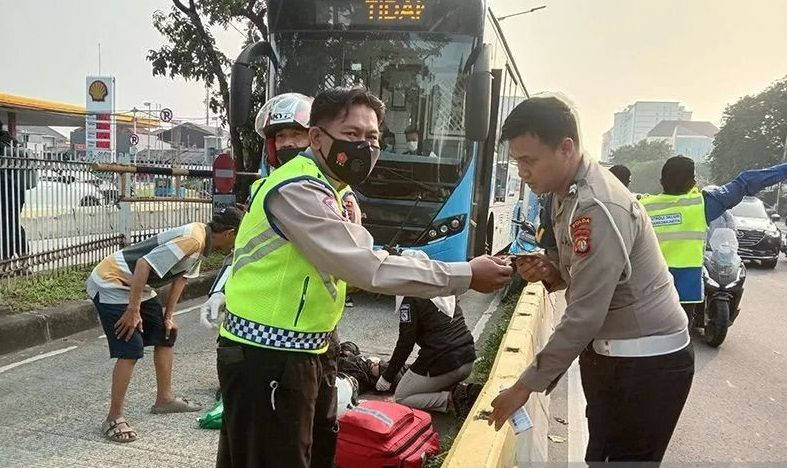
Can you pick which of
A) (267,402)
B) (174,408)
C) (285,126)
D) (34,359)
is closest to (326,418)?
(267,402)

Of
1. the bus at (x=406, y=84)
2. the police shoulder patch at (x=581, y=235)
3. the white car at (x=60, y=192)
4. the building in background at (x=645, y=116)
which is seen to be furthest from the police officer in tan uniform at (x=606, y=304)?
the building in background at (x=645, y=116)

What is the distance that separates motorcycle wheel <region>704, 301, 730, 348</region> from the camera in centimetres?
653

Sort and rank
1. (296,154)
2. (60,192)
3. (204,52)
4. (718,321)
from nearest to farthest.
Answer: (296,154), (718,321), (60,192), (204,52)

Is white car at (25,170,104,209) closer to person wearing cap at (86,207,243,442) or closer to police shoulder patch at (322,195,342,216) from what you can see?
person wearing cap at (86,207,243,442)

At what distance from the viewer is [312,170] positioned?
1.85m

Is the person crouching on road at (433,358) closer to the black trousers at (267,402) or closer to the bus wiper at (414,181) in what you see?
the black trousers at (267,402)

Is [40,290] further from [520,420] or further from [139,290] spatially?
[520,420]

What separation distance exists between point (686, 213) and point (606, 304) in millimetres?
2964

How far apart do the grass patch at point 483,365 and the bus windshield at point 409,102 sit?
181 centimetres

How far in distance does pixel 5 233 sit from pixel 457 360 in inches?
211

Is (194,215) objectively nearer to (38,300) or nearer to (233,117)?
(233,117)

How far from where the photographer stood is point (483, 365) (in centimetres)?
532

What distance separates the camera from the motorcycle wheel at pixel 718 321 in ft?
21.4

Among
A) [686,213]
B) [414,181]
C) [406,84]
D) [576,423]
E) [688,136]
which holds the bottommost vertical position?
[576,423]
